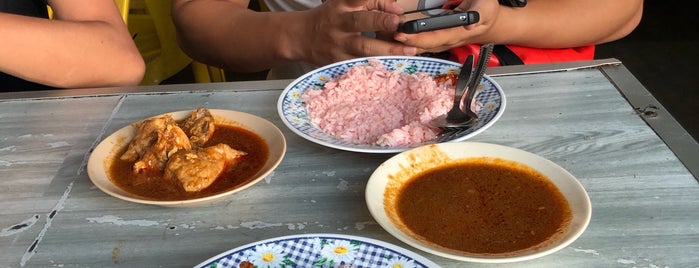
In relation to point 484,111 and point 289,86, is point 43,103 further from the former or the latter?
point 484,111

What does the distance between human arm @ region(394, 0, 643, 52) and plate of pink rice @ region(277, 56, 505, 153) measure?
4.6 inches

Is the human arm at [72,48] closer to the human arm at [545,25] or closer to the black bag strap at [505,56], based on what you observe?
the human arm at [545,25]

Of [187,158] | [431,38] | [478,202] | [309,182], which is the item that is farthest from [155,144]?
[431,38]

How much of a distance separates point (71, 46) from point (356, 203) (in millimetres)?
745

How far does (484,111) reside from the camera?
106 cm

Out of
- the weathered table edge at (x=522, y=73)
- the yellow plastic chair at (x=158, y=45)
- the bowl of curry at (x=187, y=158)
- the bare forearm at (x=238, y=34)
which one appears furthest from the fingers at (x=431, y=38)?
the yellow plastic chair at (x=158, y=45)

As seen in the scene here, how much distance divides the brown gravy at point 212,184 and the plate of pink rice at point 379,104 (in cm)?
7

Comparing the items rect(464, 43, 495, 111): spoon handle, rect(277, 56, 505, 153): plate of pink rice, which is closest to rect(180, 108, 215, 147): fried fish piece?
rect(277, 56, 505, 153): plate of pink rice

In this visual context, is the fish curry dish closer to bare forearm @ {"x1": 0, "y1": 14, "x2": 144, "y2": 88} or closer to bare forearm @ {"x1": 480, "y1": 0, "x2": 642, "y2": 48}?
bare forearm @ {"x1": 0, "y1": 14, "x2": 144, "y2": 88}

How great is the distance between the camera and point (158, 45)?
7.63 ft

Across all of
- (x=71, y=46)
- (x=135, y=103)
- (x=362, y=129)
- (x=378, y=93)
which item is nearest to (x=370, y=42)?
(x=378, y=93)

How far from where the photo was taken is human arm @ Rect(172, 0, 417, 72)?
50.9 inches

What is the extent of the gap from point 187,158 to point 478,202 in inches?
16.6

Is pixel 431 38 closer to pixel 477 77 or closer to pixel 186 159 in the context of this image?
pixel 477 77
